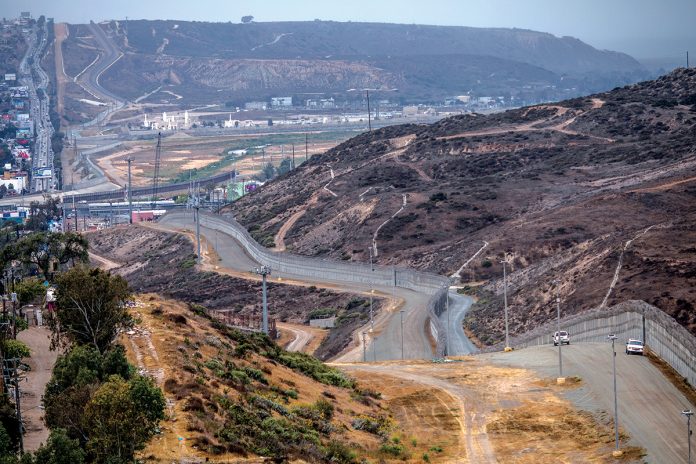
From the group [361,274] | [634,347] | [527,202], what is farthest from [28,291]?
[527,202]

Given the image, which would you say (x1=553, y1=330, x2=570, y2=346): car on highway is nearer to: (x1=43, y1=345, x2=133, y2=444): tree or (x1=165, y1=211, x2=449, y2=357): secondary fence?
(x1=165, y1=211, x2=449, y2=357): secondary fence

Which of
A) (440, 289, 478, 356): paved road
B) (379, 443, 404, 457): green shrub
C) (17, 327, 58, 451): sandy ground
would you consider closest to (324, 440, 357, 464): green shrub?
(379, 443, 404, 457): green shrub

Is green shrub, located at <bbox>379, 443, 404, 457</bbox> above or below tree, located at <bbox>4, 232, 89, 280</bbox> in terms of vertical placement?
below

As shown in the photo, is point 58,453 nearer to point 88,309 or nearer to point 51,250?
point 88,309

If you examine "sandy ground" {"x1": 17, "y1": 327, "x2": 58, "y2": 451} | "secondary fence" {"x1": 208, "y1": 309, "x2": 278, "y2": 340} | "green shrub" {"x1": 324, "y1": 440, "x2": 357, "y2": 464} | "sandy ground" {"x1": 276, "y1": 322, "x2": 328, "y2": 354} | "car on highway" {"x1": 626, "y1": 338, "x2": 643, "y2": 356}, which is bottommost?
"sandy ground" {"x1": 276, "y1": 322, "x2": 328, "y2": 354}

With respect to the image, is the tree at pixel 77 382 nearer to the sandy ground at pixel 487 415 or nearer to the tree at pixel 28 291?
the sandy ground at pixel 487 415

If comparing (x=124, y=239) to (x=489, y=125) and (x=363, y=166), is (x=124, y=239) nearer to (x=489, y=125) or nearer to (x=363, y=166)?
(x=363, y=166)

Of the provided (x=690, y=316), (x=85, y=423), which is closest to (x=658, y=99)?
(x=690, y=316)
